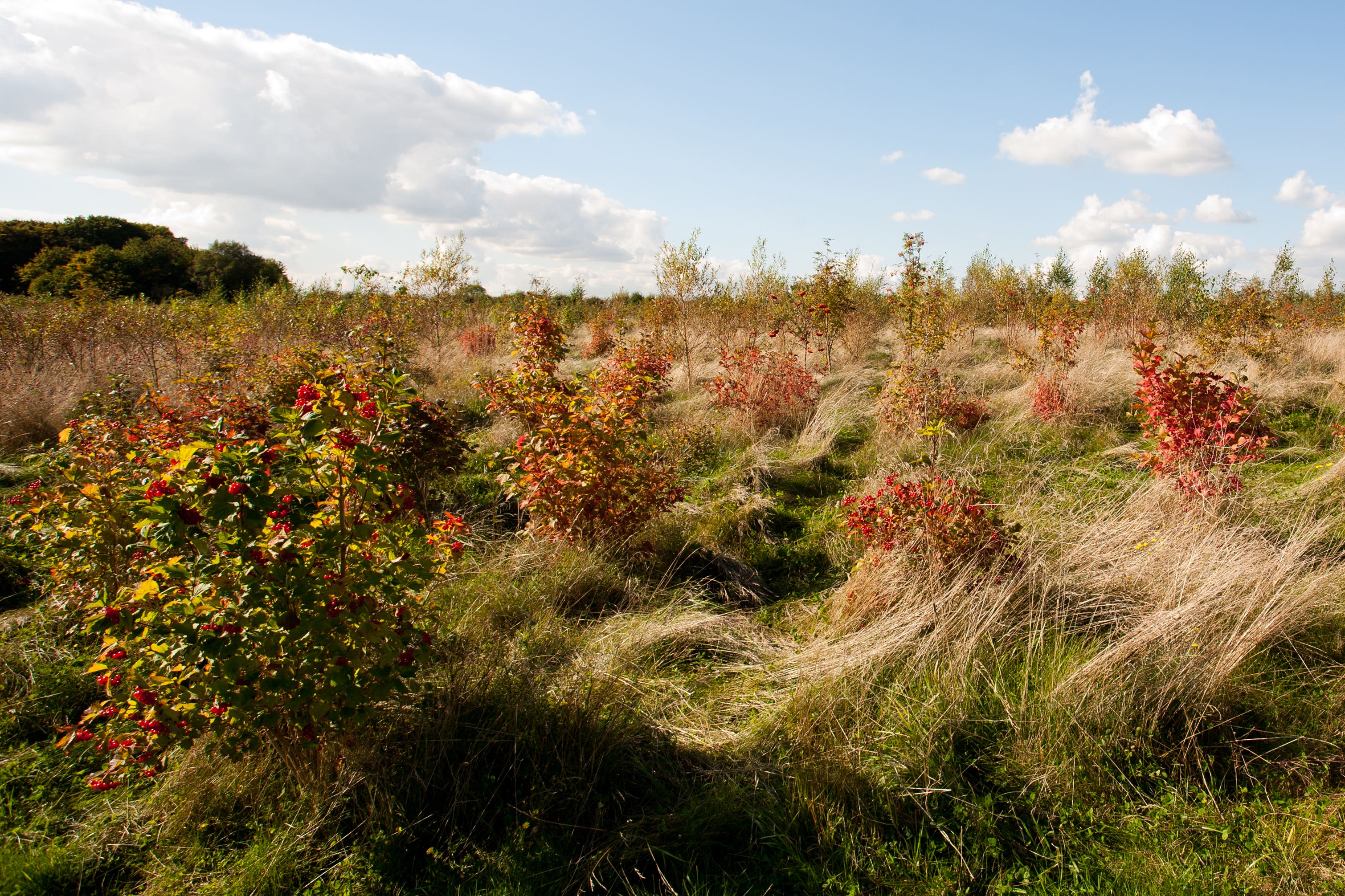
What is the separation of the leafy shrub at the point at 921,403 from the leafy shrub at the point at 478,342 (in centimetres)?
846

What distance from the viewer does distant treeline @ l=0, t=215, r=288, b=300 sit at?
2159 cm

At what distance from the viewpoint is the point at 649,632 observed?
3.35m

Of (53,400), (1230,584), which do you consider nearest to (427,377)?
(53,400)

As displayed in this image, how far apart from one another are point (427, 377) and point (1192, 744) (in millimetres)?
10575

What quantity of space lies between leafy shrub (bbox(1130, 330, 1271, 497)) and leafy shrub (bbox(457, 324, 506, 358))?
11.0 metres

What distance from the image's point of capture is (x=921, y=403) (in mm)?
6703

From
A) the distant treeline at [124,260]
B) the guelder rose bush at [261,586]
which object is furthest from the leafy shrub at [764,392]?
the distant treeline at [124,260]

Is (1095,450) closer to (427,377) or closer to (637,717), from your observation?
(637,717)

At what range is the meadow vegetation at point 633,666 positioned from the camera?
6.78 ft

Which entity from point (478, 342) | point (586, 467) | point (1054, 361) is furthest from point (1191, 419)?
point (478, 342)

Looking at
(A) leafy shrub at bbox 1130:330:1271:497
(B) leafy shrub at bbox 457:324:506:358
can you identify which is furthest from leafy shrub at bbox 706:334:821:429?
(B) leafy shrub at bbox 457:324:506:358

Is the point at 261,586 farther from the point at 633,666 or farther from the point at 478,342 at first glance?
the point at 478,342

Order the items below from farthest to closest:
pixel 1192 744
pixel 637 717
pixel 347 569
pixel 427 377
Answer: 1. pixel 427 377
2. pixel 637 717
3. pixel 1192 744
4. pixel 347 569

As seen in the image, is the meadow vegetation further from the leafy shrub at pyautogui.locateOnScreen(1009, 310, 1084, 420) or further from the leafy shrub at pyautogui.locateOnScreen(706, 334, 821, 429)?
the leafy shrub at pyautogui.locateOnScreen(706, 334, 821, 429)
